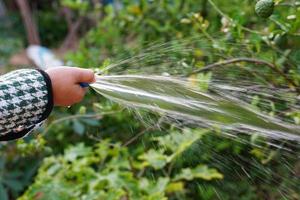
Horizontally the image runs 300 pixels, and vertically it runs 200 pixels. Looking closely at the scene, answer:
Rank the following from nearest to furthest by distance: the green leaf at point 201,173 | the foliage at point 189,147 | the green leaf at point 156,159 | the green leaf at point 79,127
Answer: the foliage at point 189,147 < the green leaf at point 201,173 < the green leaf at point 156,159 < the green leaf at point 79,127

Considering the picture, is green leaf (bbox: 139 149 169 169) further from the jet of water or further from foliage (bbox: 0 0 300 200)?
the jet of water

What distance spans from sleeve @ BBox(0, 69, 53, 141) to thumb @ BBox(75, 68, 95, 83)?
7 centimetres

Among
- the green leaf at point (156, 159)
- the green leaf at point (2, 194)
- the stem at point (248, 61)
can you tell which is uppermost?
the stem at point (248, 61)

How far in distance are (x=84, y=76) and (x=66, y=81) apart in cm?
5

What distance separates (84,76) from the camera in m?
1.38

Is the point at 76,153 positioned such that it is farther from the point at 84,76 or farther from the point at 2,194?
the point at 84,76

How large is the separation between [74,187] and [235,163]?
2.48 ft

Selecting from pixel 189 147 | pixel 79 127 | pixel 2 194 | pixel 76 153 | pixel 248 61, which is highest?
pixel 248 61

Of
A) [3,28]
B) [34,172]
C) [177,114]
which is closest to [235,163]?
[177,114]

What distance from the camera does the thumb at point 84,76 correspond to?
1369 millimetres

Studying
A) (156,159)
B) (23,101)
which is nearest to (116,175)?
(156,159)

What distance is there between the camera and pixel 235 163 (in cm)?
143

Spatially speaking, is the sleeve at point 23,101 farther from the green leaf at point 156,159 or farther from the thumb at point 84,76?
the green leaf at point 156,159

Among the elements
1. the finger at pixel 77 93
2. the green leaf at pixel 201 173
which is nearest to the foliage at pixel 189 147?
the green leaf at pixel 201 173
